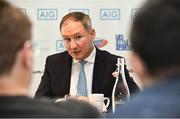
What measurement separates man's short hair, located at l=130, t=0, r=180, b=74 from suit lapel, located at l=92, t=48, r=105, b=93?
203 cm

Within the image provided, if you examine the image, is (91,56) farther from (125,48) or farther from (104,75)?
(125,48)

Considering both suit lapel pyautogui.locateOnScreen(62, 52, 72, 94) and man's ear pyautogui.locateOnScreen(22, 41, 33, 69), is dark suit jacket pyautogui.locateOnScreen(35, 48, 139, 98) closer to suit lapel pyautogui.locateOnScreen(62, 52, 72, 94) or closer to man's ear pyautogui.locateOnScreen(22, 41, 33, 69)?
suit lapel pyautogui.locateOnScreen(62, 52, 72, 94)

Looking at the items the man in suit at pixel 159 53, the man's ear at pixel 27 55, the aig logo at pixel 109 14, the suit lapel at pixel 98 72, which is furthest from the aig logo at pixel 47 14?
the man in suit at pixel 159 53

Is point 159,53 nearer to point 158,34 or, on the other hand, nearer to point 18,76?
point 158,34

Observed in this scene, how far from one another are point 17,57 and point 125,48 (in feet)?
9.89

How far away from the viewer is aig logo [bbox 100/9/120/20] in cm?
423

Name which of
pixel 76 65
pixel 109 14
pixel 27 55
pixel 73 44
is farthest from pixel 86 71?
pixel 27 55

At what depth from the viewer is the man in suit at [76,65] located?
10.3 feet

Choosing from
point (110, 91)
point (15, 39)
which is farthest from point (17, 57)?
point (110, 91)

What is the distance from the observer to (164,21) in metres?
1.09

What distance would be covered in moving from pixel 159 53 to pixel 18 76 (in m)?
0.41

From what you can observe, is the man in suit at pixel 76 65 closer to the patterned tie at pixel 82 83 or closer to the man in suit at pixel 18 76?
the patterned tie at pixel 82 83

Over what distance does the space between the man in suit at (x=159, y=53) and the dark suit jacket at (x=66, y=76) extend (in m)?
1.94

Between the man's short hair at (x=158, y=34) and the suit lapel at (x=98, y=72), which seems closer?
the man's short hair at (x=158, y=34)
